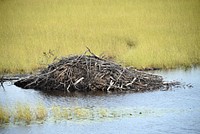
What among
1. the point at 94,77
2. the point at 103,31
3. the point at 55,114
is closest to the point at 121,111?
the point at 55,114

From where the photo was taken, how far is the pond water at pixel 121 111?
15016mm

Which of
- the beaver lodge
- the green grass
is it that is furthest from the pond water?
the green grass

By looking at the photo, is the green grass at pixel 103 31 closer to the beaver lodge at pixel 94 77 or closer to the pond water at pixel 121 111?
the beaver lodge at pixel 94 77

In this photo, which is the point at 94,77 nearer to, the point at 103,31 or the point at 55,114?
the point at 55,114

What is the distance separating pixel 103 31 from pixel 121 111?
15650mm

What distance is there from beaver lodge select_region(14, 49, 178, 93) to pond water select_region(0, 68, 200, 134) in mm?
683

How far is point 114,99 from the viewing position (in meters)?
18.5

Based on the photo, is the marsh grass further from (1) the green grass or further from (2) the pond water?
(1) the green grass

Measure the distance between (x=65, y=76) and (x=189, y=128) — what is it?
6.59 meters

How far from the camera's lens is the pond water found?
1502cm

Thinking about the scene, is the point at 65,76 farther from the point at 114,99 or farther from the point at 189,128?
the point at 189,128

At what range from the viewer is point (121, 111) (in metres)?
16.9

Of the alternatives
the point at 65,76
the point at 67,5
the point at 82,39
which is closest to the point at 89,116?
the point at 65,76

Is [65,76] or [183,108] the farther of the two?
[65,76]
